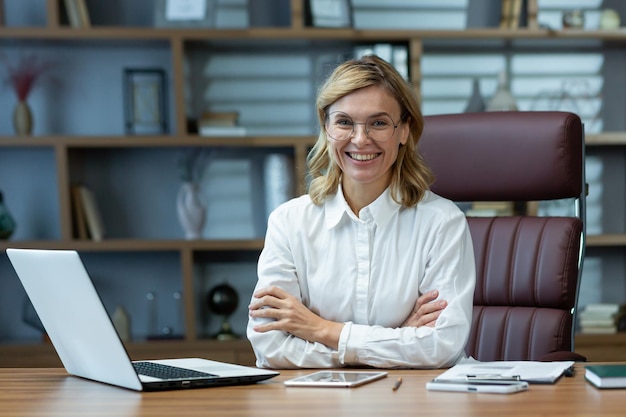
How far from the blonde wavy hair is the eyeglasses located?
0.14ft

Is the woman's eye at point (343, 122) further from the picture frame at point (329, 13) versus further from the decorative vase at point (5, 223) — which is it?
the decorative vase at point (5, 223)

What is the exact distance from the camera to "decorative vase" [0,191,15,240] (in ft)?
12.6

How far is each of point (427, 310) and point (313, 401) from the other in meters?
0.59

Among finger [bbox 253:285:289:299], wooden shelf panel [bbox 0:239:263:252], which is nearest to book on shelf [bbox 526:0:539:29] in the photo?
wooden shelf panel [bbox 0:239:263:252]

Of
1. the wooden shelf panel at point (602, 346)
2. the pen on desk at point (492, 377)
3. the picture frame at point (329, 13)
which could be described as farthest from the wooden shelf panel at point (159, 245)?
the pen on desk at point (492, 377)

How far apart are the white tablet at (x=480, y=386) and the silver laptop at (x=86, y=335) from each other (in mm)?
302

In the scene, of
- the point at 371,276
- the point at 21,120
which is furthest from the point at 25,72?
the point at 371,276

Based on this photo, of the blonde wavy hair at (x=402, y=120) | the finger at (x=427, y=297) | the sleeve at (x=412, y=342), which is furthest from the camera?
the blonde wavy hair at (x=402, y=120)

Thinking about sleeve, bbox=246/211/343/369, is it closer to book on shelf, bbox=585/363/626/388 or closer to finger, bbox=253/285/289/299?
finger, bbox=253/285/289/299

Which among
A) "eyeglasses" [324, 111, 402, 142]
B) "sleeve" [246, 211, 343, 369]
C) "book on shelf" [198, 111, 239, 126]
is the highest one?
"eyeglasses" [324, 111, 402, 142]

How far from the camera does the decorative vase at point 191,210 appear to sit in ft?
12.9

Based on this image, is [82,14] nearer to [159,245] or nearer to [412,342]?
[159,245]

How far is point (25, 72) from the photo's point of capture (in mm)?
3955

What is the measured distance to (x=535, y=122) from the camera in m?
2.41
